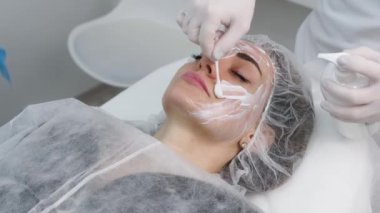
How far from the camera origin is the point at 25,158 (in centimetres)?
107

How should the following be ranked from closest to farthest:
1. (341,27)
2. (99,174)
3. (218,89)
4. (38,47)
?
(99,174), (218,89), (341,27), (38,47)

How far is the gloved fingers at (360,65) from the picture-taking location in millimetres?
1026

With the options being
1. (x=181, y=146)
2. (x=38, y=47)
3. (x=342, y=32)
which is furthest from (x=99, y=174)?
(x=38, y=47)

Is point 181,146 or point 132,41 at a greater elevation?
point 181,146

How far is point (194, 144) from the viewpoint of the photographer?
1167mm

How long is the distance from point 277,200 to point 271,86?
10.4 inches

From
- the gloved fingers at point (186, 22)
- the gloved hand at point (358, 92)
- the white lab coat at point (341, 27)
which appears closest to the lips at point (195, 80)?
the gloved fingers at point (186, 22)

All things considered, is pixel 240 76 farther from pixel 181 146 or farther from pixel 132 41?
pixel 132 41

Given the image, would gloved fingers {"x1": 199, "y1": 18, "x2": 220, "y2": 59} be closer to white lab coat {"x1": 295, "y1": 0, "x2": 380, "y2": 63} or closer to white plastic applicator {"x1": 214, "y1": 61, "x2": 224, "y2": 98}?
white plastic applicator {"x1": 214, "y1": 61, "x2": 224, "y2": 98}

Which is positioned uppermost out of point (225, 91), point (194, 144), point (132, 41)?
point (225, 91)

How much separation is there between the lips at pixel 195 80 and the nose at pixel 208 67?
2 centimetres

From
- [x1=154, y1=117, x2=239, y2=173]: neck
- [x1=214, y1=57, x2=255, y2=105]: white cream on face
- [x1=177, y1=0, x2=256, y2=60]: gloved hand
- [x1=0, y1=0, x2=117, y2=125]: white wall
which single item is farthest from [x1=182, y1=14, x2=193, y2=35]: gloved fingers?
[x1=0, y1=0, x2=117, y2=125]: white wall

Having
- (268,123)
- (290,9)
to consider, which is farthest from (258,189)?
(290,9)

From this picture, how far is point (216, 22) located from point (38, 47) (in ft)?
3.57
